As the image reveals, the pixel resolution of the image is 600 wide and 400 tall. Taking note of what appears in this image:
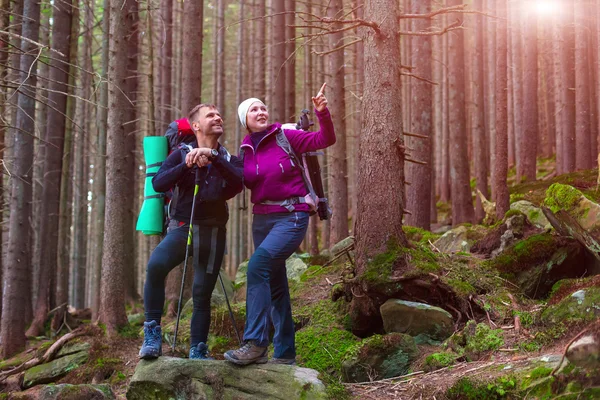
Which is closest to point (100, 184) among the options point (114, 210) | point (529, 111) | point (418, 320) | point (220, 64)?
point (114, 210)

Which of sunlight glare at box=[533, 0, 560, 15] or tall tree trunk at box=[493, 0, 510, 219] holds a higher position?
sunlight glare at box=[533, 0, 560, 15]

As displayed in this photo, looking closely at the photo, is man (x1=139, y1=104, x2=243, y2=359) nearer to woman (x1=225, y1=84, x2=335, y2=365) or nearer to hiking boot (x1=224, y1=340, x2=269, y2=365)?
woman (x1=225, y1=84, x2=335, y2=365)

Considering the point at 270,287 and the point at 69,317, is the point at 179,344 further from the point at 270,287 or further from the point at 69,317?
the point at 69,317

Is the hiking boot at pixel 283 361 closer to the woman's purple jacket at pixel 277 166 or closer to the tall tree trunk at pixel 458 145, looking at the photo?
the woman's purple jacket at pixel 277 166

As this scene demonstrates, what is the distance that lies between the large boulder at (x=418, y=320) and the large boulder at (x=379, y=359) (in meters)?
0.54

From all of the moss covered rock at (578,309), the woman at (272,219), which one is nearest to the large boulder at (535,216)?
the moss covered rock at (578,309)

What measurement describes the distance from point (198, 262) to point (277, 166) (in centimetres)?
108

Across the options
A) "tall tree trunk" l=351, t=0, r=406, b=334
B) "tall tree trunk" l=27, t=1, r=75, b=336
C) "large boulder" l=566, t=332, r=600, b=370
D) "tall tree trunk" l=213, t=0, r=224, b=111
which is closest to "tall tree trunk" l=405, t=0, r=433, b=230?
"tall tree trunk" l=351, t=0, r=406, b=334

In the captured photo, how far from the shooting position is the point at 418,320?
604 cm

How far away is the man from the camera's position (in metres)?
4.86

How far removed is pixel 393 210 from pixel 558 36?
14.6 m

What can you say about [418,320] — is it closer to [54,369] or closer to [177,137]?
[177,137]

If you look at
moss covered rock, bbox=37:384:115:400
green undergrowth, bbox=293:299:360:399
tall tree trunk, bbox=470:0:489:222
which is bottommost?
moss covered rock, bbox=37:384:115:400

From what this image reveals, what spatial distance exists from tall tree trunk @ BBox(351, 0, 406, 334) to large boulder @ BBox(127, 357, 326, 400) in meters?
1.98
